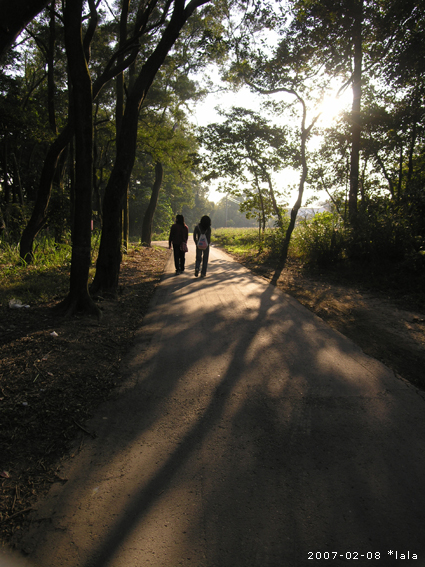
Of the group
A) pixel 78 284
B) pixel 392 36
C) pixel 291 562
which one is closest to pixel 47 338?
pixel 78 284

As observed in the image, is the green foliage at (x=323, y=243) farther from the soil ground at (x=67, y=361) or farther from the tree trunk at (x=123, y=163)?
the tree trunk at (x=123, y=163)

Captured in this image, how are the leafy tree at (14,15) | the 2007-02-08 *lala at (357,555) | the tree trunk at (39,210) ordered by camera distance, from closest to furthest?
1. the 2007-02-08 *lala at (357,555)
2. the leafy tree at (14,15)
3. the tree trunk at (39,210)

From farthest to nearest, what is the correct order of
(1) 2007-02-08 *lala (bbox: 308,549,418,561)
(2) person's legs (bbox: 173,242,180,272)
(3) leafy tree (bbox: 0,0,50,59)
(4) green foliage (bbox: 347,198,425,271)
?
(2) person's legs (bbox: 173,242,180,272), (4) green foliage (bbox: 347,198,425,271), (3) leafy tree (bbox: 0,0,50,59), (1) 2007-02-08 *lala (bbox: 308,549,418,561)

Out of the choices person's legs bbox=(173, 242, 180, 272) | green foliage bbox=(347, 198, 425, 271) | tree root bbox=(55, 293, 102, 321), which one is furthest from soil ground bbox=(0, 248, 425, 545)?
person's legs bbox=(173, 242, 180, 272)

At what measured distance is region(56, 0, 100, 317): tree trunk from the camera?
511 centimetres

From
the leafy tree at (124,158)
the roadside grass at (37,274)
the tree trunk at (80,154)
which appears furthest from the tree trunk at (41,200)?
the tree trunk at (80,154)

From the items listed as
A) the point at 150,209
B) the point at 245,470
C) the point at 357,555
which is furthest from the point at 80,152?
the point at 150,209

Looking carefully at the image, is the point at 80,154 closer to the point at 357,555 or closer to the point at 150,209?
the point at 357,555

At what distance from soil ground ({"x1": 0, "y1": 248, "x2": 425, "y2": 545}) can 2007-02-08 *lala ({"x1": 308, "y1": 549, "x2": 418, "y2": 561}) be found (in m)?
1.65

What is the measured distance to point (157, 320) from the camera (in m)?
5.92

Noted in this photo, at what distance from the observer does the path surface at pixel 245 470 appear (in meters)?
1.81

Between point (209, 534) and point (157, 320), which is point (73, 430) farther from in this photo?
point (157, 320)

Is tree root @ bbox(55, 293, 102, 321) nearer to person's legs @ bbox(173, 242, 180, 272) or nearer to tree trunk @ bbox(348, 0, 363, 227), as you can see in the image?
person's legs @ bbox(173, 242, 180, 272)

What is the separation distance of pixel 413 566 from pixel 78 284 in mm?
5387
